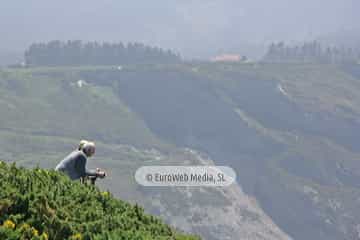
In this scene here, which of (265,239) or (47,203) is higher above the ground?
(47,203)

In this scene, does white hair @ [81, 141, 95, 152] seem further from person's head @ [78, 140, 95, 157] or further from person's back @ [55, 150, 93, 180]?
person's back @ [55, 150, 93, 180]

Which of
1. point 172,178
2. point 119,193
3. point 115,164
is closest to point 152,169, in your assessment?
Result: point 172,178

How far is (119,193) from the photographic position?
15700 centimetres

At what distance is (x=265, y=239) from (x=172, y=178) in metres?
166

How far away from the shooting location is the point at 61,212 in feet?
27.9

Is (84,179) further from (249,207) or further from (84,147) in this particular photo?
(249,207)

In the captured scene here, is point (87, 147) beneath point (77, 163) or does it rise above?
above

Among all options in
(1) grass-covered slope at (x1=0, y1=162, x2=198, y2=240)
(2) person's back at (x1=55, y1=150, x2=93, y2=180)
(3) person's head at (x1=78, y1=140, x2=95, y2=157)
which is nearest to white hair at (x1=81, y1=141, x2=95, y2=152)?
(3) person's head at (x1=78, y1=140, x2=95, y2=157)

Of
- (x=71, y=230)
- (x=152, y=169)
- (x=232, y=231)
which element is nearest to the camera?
(x=71, y=230)

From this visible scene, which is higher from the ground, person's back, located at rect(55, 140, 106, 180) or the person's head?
the person's head

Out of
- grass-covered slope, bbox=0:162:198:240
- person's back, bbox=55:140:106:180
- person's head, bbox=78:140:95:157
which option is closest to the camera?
grass-covered slope, bbox=0:162:198:240

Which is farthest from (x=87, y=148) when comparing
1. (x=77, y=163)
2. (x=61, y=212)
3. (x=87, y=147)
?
(x=61, y=212)

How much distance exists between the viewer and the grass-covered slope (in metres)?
7.87

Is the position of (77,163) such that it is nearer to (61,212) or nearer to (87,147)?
(87,147)
